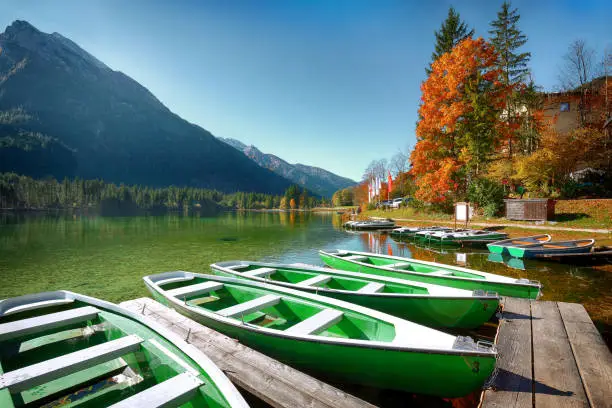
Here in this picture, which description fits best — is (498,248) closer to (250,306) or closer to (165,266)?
(250,306)

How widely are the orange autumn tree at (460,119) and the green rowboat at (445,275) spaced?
20.5 m

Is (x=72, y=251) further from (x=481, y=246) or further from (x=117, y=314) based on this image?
(x=481, y=246)

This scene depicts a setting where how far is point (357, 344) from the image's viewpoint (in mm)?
3955

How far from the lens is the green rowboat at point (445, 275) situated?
718 cm

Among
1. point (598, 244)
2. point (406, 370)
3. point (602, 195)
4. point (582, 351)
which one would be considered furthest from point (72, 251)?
point (602, 195)

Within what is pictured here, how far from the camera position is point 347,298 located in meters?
6.50

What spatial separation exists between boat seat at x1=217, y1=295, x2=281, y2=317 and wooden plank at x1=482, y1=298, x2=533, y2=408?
3761 millimetres

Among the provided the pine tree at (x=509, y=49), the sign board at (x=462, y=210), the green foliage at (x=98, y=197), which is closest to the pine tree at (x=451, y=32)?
the pine tree at (x=509, y=49)

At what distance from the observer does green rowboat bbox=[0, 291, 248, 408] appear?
9.79 ft

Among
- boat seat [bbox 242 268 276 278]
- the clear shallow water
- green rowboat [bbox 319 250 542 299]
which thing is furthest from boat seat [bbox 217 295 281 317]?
the clear shallow water

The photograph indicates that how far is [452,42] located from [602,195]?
22618 millimetres

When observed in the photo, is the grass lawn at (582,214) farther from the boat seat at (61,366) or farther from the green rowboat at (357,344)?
the boat seat at (61,366)

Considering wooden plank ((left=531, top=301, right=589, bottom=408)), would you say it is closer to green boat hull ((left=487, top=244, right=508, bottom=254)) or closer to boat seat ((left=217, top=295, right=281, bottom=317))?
boat seat ((left=217, top=295, right=281, bottom=317))

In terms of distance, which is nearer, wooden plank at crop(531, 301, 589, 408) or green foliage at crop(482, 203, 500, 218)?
wooden plank at crop(531, 301, 589, 408)
